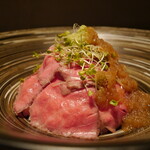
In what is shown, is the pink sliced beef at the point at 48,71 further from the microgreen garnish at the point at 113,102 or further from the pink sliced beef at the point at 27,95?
the microgreen garnish at the point at 113,102

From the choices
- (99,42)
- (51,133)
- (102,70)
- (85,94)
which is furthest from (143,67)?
(51,133)

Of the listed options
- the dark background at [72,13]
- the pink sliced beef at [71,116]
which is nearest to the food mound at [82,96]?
the pink sliced beef at [71,116]

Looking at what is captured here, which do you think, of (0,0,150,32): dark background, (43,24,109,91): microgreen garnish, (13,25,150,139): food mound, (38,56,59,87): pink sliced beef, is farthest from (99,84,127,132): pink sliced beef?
(0,0,150,32): dark background

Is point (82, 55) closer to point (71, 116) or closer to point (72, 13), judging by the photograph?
point (71, 116)

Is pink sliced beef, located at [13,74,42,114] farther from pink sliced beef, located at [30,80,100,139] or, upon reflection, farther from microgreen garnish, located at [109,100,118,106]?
microgreen garnish, located at [109,100,118,106]

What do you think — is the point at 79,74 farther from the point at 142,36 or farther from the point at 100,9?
the point at 100,9

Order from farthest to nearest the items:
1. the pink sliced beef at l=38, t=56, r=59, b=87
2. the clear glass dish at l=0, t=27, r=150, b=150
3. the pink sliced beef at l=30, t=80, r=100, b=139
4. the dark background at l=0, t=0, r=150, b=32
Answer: the dark background at l=0, t=0, r=150, b=32 → the pink sliced beef at l=38, t=56, r=59, b=87 → the clear glass dish at l=0, t=27, r=150, b=150 → the pink sliced beef at l=30, t=80, r=100, b=139
